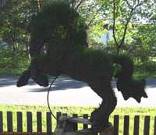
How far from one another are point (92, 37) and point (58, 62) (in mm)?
15842

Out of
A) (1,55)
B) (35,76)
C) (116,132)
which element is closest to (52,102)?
(116,132)

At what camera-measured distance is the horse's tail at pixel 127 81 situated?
4.24 metres

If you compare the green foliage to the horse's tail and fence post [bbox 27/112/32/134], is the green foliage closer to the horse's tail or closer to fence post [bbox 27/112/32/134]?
fence post [bbox 27/112/32/134]

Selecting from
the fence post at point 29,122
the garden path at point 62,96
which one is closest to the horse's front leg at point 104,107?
the fence post at point 29,122

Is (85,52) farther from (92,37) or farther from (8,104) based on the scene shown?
(92,37)

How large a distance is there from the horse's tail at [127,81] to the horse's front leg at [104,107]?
0.50 feet

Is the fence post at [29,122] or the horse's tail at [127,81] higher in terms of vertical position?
the horse's tail at [127,81]

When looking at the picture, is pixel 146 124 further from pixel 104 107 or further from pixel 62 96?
pixel 62 96

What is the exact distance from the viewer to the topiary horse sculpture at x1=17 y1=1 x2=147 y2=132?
4.00m

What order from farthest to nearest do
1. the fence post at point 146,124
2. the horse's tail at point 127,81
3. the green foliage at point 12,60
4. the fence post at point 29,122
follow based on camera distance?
the green foliage at point 12,60
the fence post at point 29,122
the fence post at point 146,124
the horse's tail at point 127,81

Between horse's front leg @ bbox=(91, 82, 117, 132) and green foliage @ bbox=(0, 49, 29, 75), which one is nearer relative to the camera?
horse's front leg @ bbox=(91, 82, 117, 132)

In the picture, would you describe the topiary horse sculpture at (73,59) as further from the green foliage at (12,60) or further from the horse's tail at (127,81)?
the green foliage at (12,60)

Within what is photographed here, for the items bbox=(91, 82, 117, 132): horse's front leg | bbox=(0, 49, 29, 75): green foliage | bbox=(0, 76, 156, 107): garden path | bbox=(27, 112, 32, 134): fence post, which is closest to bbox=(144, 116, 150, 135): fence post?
bbox=(91, 82, 117, 132): horse's front leg

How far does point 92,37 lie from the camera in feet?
65.2
